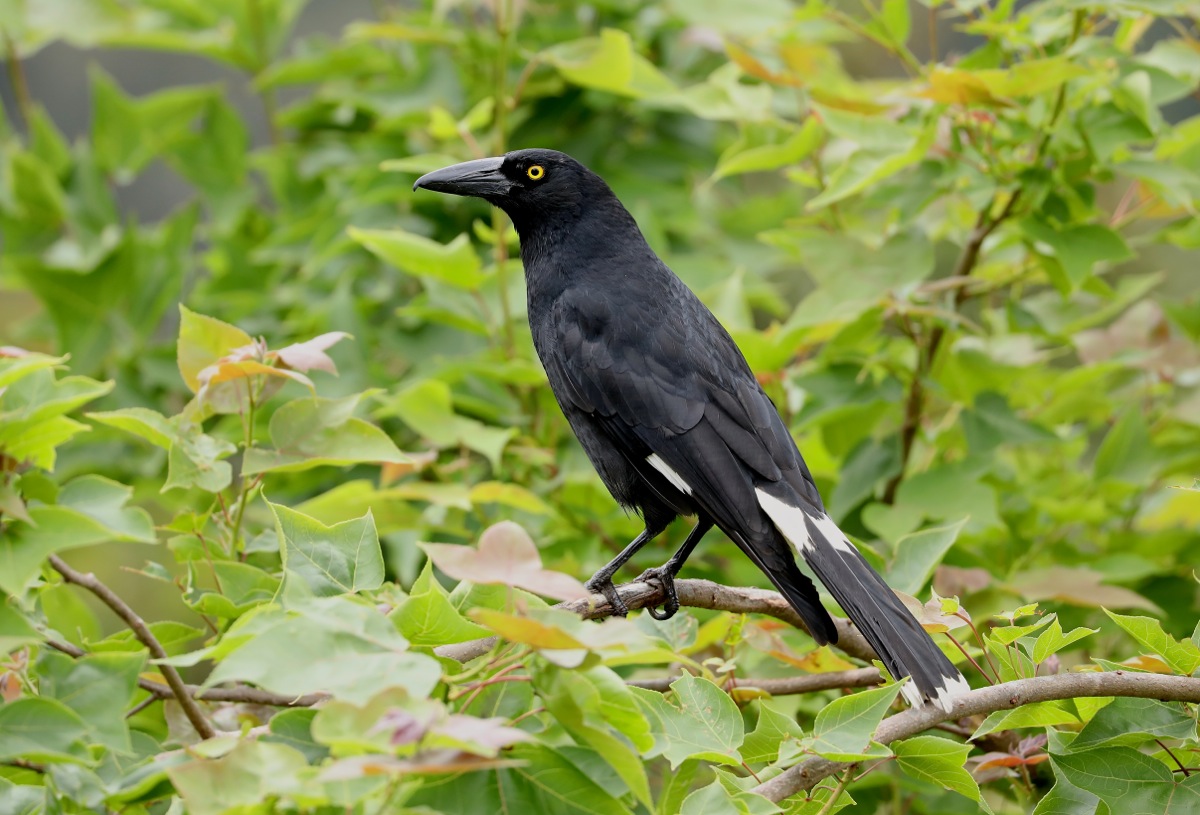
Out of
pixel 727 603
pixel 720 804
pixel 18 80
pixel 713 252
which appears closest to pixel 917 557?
pixel 727 603

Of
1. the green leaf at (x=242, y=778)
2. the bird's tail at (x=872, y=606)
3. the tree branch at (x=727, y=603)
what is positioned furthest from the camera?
the tree branch at (x=727, y=603)

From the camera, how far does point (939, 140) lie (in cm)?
274

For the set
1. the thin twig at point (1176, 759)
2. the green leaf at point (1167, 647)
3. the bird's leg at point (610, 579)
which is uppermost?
the green leaf at point (1167, 647)

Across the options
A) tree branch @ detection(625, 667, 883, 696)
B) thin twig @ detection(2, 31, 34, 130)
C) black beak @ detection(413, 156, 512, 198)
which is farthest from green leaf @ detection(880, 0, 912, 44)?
thin twig @ detection(2, 31, 34, 130)

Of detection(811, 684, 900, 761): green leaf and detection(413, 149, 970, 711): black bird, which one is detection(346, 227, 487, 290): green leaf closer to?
detection(413, 149, 970, 711): black bird

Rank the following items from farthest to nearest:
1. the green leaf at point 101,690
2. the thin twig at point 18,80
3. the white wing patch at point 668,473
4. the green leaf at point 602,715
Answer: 1. the thin twig at point 18,80
2. the white wing patch at point 668,473
3. the green leaf at point 101,690
4. the green leaf at point 602,715

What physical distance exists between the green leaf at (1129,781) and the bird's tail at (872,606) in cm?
19

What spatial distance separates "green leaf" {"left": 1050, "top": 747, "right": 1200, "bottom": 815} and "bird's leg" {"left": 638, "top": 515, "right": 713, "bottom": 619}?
2.34ft

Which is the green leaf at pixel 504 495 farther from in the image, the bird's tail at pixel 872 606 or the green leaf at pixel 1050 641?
the green leaf at pixel 1050 641

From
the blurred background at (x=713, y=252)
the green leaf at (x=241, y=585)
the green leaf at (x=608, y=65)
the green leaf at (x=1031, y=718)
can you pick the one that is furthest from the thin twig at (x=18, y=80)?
the green leaf at (x=1031, y=718)

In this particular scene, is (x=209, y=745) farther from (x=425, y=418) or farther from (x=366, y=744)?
(x=425, y=418)

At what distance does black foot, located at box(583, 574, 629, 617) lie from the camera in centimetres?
222

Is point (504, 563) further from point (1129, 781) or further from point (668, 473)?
point (668, 473)

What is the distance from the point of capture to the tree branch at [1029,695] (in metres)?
1.59
